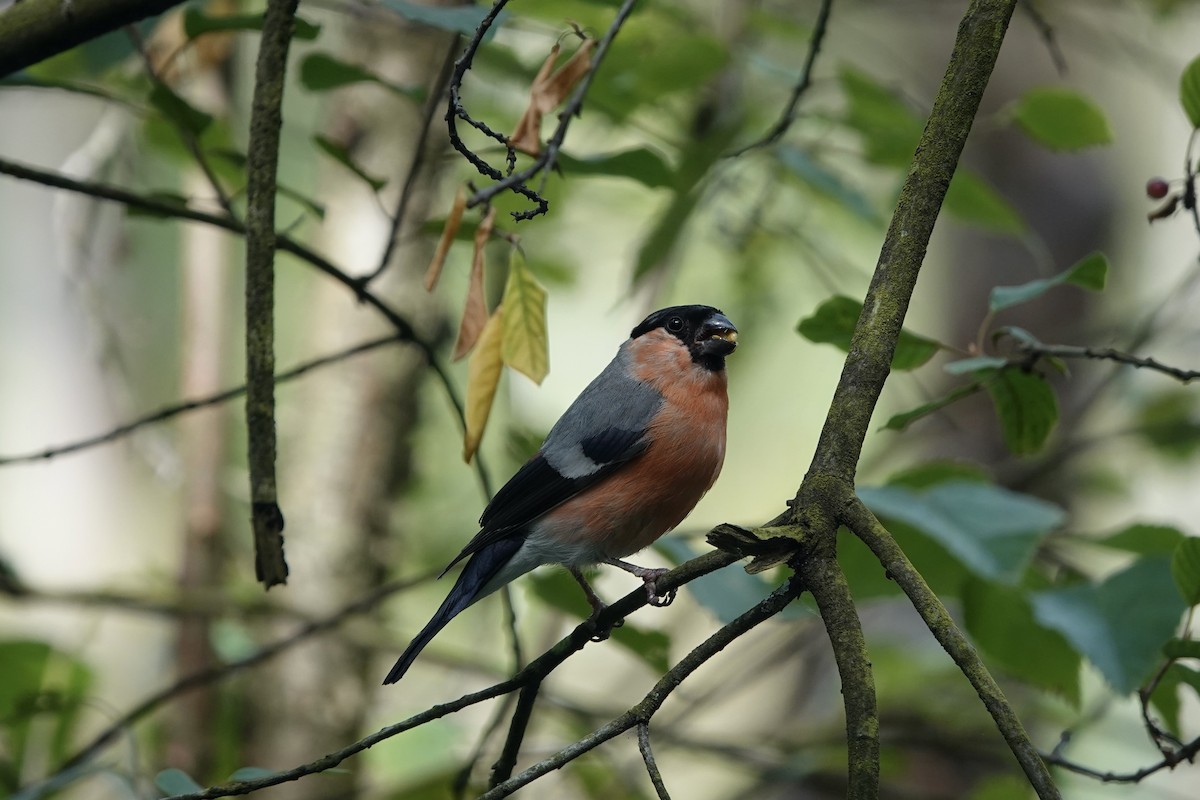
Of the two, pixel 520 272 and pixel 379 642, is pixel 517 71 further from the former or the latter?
pixel 379 642

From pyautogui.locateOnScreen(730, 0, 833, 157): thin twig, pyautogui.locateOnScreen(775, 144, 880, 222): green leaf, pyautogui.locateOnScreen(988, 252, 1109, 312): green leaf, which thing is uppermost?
pyautogui.locateOnScreen(775, 144, 880, 222): green leaf

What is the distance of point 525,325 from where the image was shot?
71.7 inches

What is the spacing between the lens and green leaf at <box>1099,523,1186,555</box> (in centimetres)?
257

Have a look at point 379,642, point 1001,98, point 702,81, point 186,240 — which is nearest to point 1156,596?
point 702,81

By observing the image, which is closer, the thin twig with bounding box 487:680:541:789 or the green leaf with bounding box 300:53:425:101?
the thin twig with bounding box 487:680:541:789

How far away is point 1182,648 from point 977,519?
19.2 inches

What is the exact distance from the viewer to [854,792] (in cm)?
132

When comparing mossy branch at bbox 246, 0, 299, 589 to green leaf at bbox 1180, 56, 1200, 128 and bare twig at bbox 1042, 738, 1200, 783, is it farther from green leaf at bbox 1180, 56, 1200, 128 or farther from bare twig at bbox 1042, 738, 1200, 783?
green leaf at bbox 1180, 56, 1200, 128

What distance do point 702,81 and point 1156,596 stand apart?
1.68 m

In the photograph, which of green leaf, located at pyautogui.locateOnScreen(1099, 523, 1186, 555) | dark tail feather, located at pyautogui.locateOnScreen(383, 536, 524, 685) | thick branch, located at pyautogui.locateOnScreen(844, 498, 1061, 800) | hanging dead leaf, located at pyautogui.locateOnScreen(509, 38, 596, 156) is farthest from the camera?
dark tail feather, located at pyautogui.locateOnScreen(383, 536, 524, 685)

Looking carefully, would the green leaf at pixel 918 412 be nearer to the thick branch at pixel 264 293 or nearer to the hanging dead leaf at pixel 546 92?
the hanging dead leaf at pixel 546 92

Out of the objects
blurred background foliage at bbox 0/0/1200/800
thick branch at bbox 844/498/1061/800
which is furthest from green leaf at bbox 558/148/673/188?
thick branch at bbox 844/498/1061/800

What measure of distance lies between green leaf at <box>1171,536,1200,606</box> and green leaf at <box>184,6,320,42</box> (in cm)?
182

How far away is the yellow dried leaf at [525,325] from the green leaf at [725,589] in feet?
1.95
